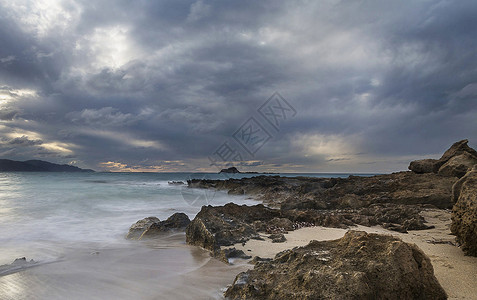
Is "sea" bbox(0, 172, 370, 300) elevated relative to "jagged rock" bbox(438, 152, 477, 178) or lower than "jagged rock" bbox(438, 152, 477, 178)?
lower

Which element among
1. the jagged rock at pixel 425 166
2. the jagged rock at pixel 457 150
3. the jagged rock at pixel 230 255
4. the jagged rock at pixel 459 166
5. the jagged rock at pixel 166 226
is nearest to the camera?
the jagged rock at pixel 230 255

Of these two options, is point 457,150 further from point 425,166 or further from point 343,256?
point 343,256

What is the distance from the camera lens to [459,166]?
11328 millimetres

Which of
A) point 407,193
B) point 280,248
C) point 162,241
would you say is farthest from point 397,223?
point 162,241

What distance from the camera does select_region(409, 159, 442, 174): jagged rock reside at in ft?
46.5

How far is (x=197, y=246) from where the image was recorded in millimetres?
5242

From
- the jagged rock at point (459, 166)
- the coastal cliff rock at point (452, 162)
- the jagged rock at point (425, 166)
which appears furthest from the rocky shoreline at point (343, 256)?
the jagged rock at point (425, 166)

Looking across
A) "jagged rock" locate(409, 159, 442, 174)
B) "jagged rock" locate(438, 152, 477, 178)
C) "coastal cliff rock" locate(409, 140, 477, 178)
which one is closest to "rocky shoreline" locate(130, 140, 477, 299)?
"jagged rock" locate(438, 152, 477, 178)

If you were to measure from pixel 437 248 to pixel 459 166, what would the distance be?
33.0 ft

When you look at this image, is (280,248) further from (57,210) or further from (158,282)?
(57,210)

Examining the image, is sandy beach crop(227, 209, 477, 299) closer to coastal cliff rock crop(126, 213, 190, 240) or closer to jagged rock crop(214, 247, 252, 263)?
jagged rock crop(214, 247, 252, 263)

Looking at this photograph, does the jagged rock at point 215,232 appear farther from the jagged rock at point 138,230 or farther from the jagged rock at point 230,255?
the jagged rock at point 138,230

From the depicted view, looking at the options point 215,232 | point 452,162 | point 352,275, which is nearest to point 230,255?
point 215,232

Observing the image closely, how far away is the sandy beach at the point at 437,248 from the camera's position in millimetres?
2688
